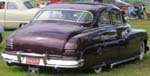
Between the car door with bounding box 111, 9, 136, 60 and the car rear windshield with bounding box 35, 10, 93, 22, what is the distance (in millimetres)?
876

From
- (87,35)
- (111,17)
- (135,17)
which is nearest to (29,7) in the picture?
(111,17)

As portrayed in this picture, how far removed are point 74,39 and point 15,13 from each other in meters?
12.4

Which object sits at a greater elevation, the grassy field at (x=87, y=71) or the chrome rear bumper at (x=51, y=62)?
the chrome rear bumper at (x=51, y=62)

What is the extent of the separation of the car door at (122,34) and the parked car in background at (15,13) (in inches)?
391

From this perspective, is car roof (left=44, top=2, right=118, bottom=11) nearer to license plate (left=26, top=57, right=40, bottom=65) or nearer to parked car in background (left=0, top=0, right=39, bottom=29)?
license plate (left=26, top=57, right=40, bottom=65)

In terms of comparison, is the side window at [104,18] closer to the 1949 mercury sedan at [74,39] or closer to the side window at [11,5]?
the 1949 mercury sedan at [74,39]

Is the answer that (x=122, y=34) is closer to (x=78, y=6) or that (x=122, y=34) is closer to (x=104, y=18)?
(x=104, y=18)

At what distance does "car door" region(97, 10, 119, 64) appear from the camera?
34.2 ft

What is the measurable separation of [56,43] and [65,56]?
0.30 metres

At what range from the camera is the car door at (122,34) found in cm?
1137

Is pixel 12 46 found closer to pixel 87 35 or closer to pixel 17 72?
pixel 17 72

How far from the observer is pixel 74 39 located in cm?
968

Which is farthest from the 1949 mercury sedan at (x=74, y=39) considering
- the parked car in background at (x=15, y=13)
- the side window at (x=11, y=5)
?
Result: the side window at (x=11, y=5)

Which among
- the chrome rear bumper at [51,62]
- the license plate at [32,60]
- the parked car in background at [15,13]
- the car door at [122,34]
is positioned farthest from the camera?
the parked car in background at [15,13]
